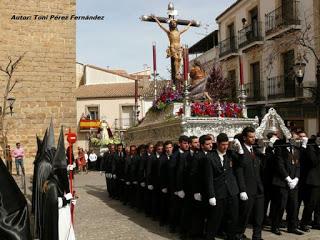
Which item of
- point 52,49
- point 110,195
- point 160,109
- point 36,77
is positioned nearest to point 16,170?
point 36,77

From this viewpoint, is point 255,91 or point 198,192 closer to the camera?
point 198,192

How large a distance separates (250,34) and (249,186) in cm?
1754

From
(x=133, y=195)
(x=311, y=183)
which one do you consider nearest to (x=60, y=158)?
(x=311, y=183)

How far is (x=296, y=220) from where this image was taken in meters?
7.23

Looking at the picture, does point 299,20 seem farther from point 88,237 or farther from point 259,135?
point 88,237

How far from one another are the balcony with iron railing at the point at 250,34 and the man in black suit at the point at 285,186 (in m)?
15.7

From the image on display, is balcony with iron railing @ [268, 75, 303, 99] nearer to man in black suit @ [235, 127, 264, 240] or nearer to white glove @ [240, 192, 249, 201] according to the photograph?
man in black suit @ [235, 127, 264, 240]

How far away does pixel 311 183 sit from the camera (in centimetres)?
724

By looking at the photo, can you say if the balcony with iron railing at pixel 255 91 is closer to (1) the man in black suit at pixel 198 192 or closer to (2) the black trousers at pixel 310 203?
(2) the black trousers at pixel 310 203

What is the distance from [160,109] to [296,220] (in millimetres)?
4275

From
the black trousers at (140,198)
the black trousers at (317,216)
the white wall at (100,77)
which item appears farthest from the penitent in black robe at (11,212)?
the white wall at (100,77)

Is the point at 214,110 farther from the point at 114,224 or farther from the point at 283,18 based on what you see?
the point at 283,18

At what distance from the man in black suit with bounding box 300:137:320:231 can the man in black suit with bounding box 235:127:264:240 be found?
0.96 meters

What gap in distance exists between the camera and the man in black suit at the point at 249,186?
6566 millimetres
